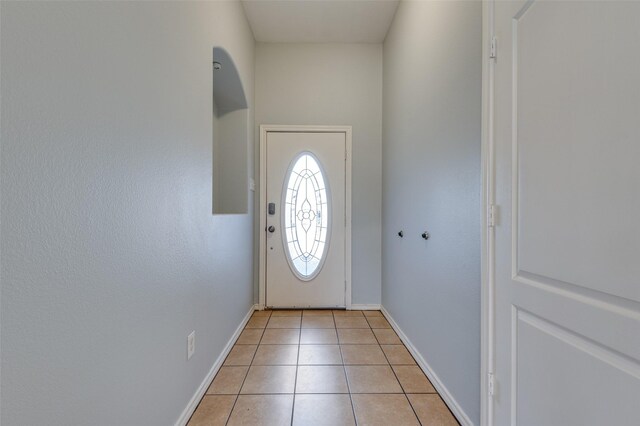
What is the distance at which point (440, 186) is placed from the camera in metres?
1.77

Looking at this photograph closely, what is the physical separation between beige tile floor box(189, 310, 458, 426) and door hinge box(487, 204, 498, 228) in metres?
1.05

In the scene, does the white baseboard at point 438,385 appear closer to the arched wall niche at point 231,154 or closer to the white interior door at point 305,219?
the white interior door at point 305,219

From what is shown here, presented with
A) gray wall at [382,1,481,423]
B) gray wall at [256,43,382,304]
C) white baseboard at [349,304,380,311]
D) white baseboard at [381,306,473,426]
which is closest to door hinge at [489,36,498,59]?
gray wall at [382,1,481,423]

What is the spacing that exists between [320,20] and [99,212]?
276cm

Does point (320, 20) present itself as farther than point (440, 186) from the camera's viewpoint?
Yes

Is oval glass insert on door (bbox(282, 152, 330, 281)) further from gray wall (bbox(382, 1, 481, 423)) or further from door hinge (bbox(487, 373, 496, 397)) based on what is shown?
door hinge (bbox(487, 373, 496, 397))

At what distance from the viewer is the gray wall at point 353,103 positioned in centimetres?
322

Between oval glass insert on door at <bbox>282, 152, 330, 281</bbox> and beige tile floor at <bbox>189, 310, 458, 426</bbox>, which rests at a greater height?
oval glass insert on door at <bbox>282, 152, 330, 281</bbox>

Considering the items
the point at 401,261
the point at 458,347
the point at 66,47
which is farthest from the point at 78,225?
the point at 401,261

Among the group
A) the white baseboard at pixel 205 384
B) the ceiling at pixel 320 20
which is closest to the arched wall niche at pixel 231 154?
the ceiling at pixel 320 20

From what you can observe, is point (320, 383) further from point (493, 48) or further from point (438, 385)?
point (493, 48)

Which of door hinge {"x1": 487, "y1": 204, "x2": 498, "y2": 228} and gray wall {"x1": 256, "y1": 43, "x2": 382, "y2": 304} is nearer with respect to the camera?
door hinge {"x1": 487, "y1": 204, "x2": 498, "y2": 228}

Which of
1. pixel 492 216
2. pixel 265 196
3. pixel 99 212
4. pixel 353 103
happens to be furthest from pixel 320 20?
pixel 99 212

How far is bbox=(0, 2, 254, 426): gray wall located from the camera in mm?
666
